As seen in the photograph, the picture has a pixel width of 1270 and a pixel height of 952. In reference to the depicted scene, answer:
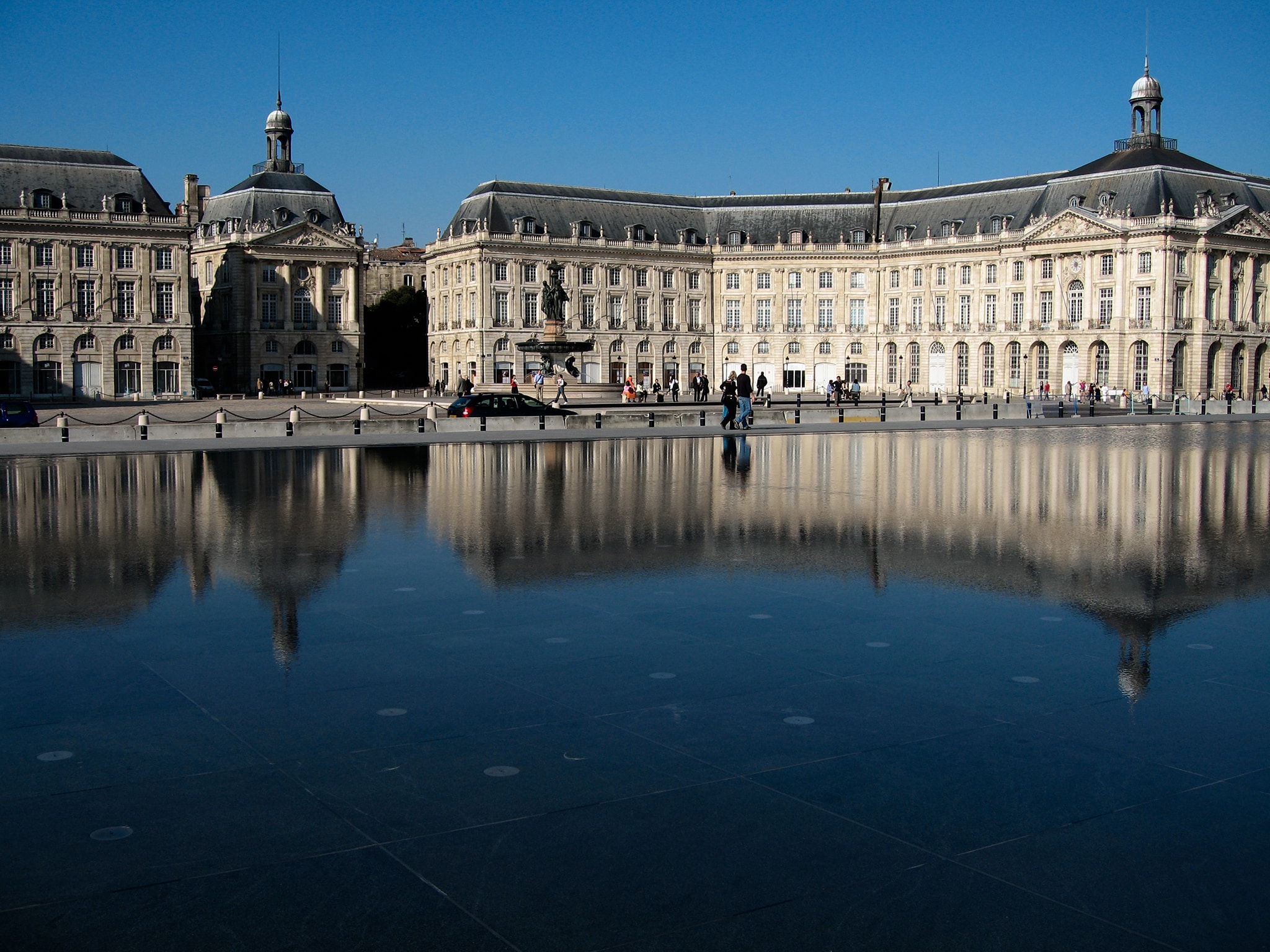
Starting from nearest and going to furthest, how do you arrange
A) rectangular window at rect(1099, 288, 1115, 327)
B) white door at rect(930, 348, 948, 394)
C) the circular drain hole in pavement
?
the circular drain hole in pavement, rectangular window at rect(1099, 288, 1115, 327), white door at rect(930, 348, 948, 394)

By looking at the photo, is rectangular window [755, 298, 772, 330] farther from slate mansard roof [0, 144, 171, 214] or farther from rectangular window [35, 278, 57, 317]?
rectangular window [35, 278, 57, 317]

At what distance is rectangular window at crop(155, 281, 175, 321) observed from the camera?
9488 cm

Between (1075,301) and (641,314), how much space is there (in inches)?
1463

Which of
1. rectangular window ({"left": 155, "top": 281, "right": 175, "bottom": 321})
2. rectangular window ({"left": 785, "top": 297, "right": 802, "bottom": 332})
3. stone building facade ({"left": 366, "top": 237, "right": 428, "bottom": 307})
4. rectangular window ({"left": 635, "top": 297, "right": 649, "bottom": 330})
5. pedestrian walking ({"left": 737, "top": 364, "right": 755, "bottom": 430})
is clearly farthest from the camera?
stone building facade ({"left": 366, "top": 237, "right": 428, "bottom": 307})

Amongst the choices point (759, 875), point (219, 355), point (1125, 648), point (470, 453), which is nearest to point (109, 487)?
point (470, 453)

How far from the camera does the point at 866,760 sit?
675cm

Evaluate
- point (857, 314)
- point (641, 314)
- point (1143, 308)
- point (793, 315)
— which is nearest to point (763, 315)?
point (793, 315)

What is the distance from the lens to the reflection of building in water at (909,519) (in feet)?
41.4

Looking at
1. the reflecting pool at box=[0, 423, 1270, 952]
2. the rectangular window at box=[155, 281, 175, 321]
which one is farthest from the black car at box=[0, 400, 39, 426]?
the rectangular window at box=[155, 281, 175, 321]

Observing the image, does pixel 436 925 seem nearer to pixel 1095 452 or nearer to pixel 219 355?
pixel 1095 452

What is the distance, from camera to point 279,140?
114m

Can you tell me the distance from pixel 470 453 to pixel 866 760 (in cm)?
2867

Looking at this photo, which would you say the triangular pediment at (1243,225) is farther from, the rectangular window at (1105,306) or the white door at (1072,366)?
the white door at (1072,366)

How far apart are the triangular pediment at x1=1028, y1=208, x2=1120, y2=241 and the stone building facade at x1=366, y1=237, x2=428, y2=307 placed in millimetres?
72831
